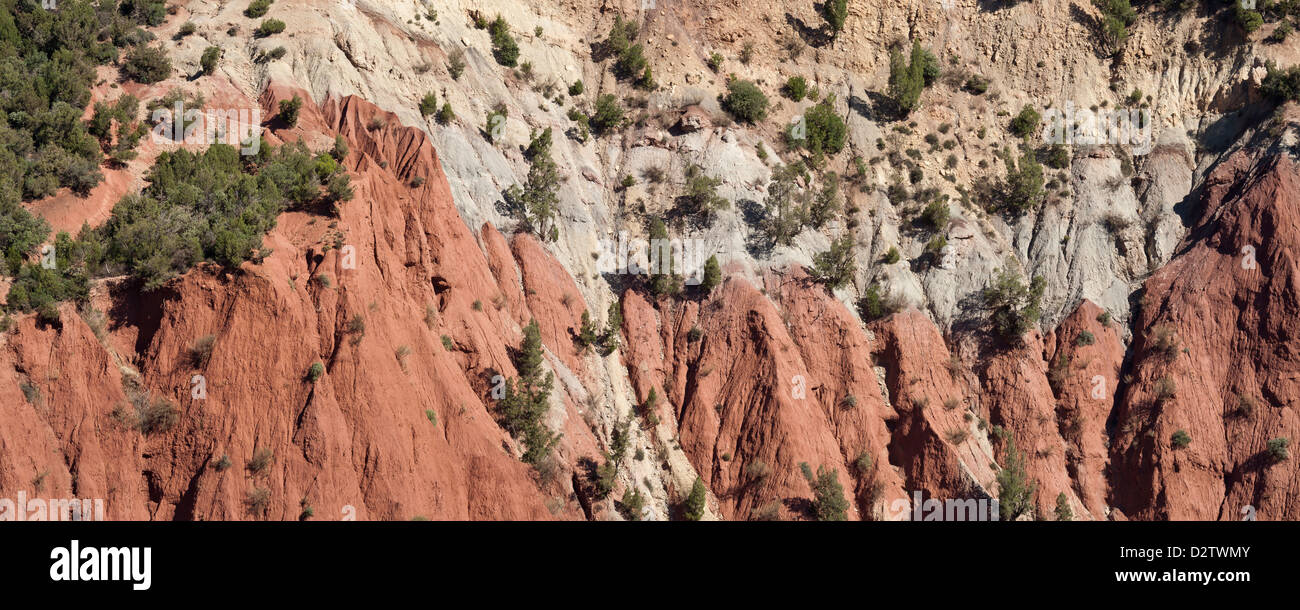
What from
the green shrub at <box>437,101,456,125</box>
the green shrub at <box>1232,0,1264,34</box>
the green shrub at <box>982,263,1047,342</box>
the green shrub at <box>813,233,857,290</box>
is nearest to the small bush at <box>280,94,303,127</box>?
the green shrub at <box>437,101,456,125</box>

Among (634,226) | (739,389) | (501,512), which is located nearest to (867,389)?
(739,389)

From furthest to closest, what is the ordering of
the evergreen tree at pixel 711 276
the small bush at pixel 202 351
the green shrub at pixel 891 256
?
the green shrub at pixel 891 256, the evergreen tree at pixel 711 276, the small bush at pixel 202 351

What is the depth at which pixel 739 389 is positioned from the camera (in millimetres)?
37000

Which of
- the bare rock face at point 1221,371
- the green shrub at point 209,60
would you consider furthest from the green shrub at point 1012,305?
the green shrub at point 209,60

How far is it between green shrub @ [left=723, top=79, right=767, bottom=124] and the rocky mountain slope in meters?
0.49

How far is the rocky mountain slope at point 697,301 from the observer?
1110 inches

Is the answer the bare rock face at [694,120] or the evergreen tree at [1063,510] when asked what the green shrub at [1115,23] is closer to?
the bare rock face at [694,120]

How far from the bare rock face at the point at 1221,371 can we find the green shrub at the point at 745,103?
656 inches

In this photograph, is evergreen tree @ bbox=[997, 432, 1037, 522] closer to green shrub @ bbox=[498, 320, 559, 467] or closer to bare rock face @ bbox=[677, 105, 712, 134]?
green shrub @ bbox=[498, 320, 559, 467]

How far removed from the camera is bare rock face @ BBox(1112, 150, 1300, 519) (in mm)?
36156

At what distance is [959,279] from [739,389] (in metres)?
10.5

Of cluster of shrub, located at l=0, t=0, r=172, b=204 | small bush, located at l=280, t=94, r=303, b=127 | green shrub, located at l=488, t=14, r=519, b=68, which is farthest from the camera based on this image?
green shrub, located at l=488, t=14, r=519, b=68

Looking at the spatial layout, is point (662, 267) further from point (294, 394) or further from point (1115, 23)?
point (1115, 23)

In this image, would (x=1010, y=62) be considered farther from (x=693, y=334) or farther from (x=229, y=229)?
(x=229, y=229)
